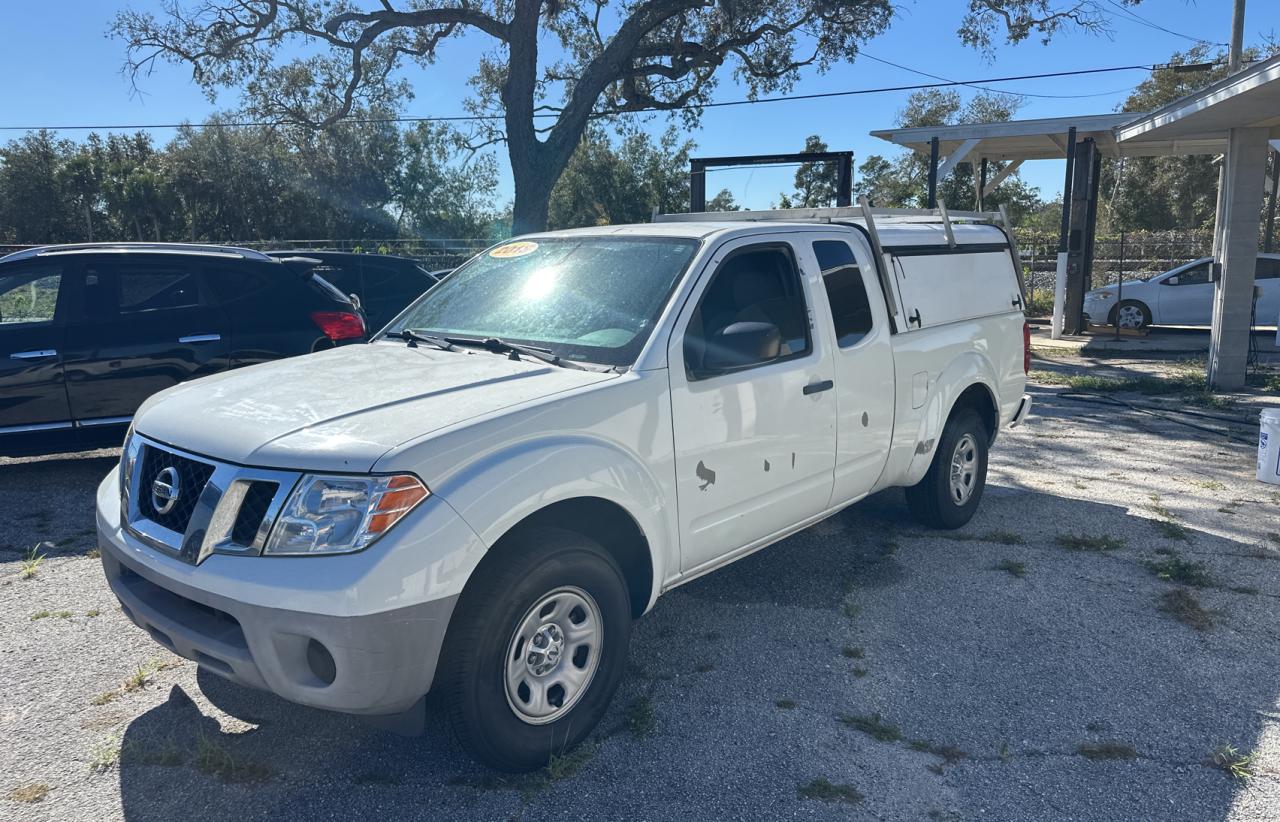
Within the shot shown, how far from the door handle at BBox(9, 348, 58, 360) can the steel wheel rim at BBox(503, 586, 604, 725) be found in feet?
17.5

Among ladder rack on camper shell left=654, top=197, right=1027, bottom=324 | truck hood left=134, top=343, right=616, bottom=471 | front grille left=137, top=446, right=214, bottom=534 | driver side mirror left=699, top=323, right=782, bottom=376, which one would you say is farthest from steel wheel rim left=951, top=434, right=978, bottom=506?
front grille left=137, top=446, right=214, bottom=534

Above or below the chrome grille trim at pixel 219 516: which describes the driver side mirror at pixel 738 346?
above

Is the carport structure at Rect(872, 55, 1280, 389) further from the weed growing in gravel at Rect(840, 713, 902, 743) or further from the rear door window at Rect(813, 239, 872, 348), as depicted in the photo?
the weed growing in gravel at Rect(840, 713, 902, 743)

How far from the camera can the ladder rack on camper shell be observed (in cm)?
488

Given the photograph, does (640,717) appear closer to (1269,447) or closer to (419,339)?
(419,339)

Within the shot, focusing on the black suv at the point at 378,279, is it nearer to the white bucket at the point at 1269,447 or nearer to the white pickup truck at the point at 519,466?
the white pickup truck at the point at 519,466

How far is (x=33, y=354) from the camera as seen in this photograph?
257 inches

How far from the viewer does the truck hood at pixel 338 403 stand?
281cm

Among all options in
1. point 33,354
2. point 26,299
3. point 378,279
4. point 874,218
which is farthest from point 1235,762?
point 378,279

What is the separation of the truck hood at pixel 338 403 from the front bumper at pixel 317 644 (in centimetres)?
35

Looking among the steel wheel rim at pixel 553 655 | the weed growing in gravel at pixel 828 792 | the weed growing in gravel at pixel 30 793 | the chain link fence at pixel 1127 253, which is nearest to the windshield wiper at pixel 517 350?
the steel wheel rim at pixel 553 655

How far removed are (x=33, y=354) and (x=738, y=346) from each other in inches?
219

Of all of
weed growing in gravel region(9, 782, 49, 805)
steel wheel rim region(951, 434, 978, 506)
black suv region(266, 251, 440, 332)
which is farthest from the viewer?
black suv region(266, 251, 440, 332)

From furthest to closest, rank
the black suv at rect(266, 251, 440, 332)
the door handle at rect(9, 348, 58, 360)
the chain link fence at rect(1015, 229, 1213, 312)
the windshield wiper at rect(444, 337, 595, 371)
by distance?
the chain link fence at rect(1015, 229, 1213, 312) → the black suv at rect(266, 251, 440, 332) → the door handle at rect(9, 348, 58, 360) → the windshield wiper at rect(444, 337, 595, 371)
